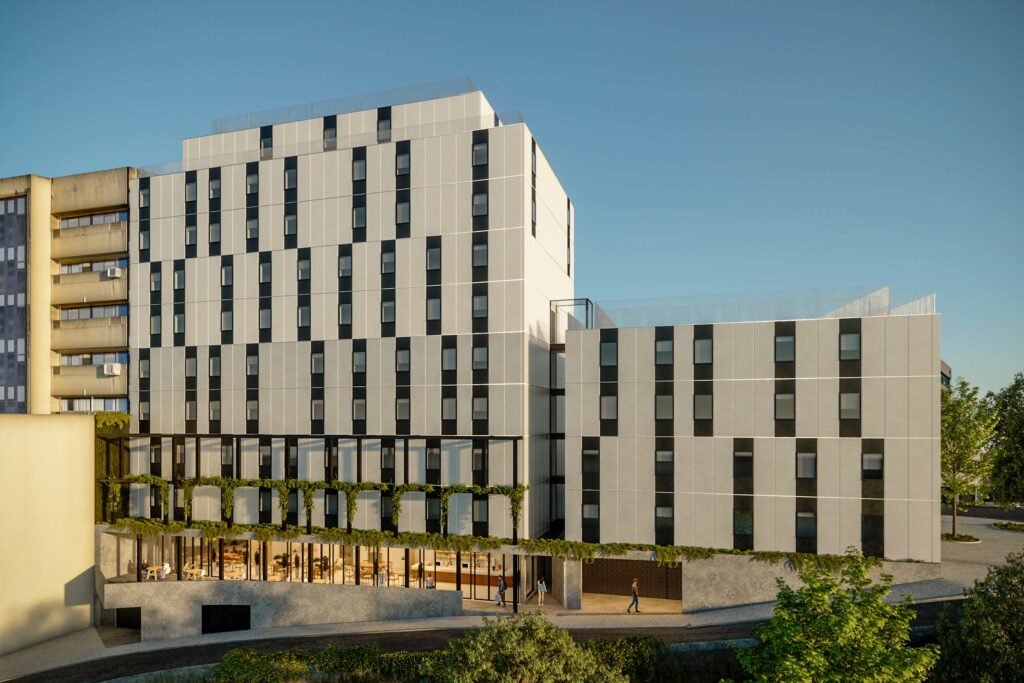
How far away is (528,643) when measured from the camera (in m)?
20.1

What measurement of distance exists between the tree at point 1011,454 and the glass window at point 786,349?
50.0 ft

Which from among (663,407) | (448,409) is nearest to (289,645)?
(448,409)

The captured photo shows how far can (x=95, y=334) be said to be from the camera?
161 ft

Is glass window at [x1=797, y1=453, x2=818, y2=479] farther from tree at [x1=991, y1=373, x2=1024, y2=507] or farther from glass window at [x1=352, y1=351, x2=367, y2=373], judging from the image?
glass window at [x1=352, y1=351, x2=367, y2=373]

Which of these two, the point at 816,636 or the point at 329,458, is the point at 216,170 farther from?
the point at 816,636

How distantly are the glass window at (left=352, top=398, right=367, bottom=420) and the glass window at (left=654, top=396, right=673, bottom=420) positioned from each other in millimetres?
19221

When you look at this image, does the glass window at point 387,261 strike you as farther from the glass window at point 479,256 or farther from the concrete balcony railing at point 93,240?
the concrete balcony railing at point 93,240

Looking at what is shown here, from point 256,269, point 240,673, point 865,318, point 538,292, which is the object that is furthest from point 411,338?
point 865,318

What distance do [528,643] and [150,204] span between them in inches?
1769

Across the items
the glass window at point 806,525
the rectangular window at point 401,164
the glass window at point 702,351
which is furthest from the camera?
the rectangular window at point 401,164

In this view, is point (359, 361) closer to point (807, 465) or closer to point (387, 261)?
Answer: point (387, 261)

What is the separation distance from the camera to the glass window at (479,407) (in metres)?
39.7

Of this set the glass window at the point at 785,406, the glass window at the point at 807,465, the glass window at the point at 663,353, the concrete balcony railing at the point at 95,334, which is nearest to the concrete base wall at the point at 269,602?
the glass window at the point at 663,353

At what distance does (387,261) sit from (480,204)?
750 centimetres
